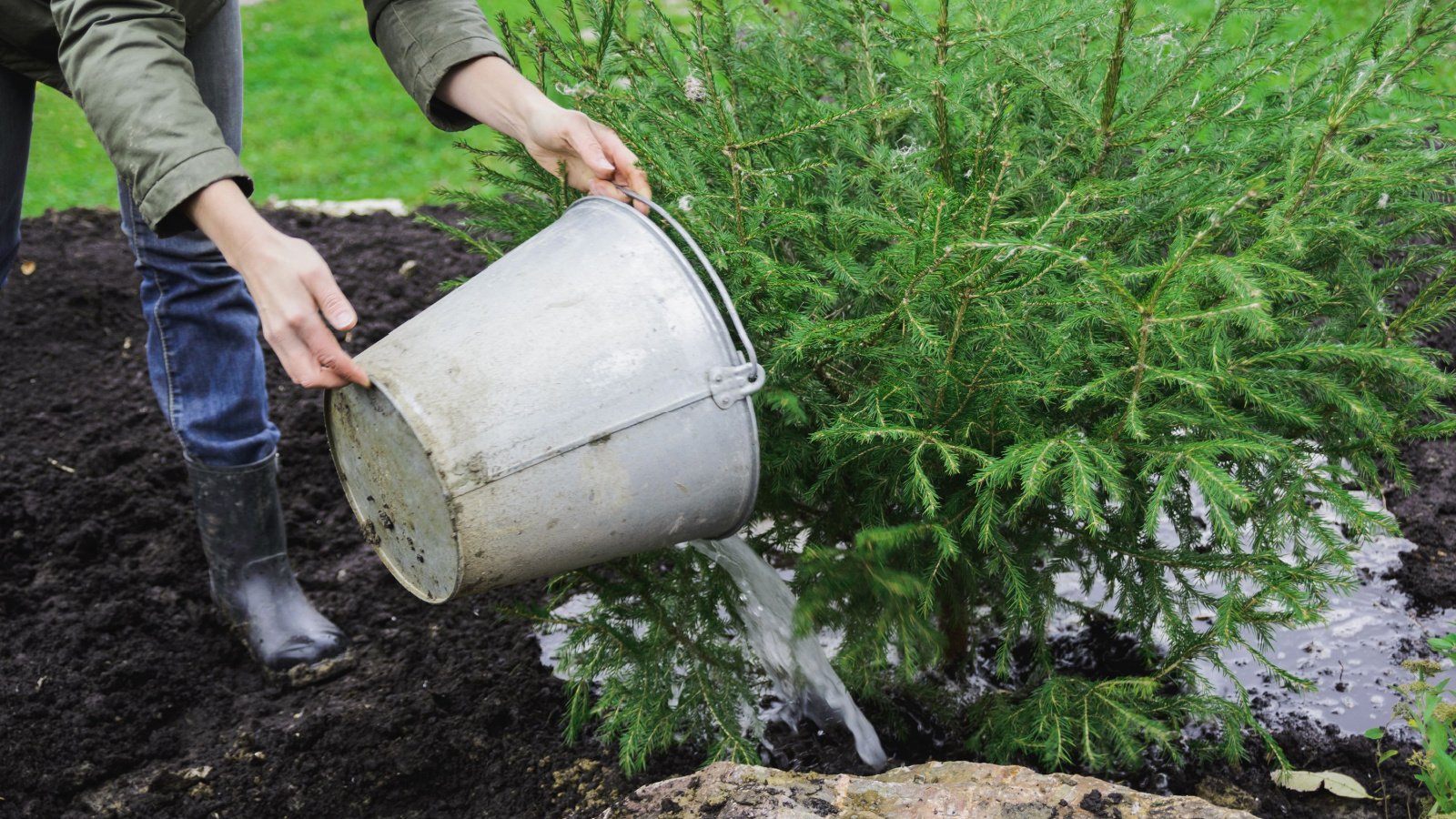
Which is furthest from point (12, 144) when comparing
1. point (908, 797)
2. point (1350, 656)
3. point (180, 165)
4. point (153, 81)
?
point (1350, 656)

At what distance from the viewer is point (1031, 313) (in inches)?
76.1

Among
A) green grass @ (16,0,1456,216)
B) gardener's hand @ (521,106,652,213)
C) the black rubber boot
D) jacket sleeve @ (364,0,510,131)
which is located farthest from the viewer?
green grass @ (16,0,1456,216)

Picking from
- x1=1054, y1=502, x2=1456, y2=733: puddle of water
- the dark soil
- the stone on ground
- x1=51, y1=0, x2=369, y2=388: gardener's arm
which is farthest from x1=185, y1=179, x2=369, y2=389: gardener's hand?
x1=1054, y1=502, x2=1456, y2=733: puddle of water

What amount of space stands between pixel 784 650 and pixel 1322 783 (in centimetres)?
106

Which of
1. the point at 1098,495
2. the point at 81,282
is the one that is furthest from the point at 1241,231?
the point at 81,282

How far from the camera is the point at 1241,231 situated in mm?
1988

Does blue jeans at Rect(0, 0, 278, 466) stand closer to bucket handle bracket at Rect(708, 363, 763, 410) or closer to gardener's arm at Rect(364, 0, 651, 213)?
gardener's arm at Rect(364, 0, 651, 213)

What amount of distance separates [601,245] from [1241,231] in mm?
1098

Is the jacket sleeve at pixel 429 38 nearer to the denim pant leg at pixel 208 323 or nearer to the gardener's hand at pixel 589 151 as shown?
the gardener's hand at pixel 589 151

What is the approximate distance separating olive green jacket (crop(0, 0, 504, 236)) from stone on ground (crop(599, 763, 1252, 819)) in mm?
1190

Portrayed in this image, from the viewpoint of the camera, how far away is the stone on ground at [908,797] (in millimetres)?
1694

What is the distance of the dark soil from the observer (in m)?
2.36

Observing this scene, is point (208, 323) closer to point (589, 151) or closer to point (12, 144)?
point (12, 144)

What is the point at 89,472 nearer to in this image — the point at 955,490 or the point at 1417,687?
the point at 955,490
